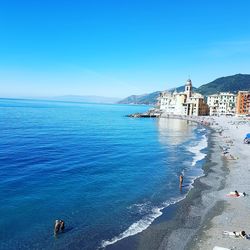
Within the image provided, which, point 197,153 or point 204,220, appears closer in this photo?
point 204,220

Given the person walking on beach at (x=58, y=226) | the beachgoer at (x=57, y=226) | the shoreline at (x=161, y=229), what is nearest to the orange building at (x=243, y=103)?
the shoreline at (x=161, y=229)

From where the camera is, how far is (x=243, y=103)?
189 m

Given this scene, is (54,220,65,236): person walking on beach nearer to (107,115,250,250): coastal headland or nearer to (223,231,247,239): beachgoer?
(107,115,250,250): coastal headland

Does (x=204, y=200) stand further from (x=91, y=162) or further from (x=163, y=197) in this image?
(x=91, y=162)

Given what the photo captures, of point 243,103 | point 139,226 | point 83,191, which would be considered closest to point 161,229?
point 139,226

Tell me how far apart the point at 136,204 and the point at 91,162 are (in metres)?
19.6

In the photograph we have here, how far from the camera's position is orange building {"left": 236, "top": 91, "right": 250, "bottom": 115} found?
186 meters

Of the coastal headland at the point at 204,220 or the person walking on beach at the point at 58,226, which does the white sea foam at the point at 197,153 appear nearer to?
the coastal headland at the point at 204,220

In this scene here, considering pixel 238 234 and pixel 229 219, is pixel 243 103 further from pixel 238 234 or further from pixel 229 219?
pixel 238 234

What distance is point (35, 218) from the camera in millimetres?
24781


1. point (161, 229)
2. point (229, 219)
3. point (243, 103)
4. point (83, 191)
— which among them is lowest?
point (161, 229)

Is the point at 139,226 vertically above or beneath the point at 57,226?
beneath

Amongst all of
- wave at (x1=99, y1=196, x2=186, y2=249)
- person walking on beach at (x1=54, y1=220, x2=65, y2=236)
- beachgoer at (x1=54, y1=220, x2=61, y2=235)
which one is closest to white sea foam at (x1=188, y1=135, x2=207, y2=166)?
wave at (x1=99, y1=196, x2=186, y2=249)

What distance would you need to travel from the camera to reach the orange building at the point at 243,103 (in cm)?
18550
